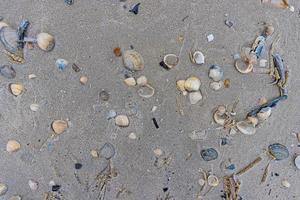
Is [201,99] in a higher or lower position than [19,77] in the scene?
higher

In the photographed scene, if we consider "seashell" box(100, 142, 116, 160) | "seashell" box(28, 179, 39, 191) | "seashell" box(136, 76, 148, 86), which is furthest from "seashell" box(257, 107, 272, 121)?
"seashell" box(28, 179, 39, 191)

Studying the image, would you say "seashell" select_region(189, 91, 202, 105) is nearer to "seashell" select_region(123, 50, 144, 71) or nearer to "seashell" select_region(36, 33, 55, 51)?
"seashell" select_region(123, 50, 144, 71)

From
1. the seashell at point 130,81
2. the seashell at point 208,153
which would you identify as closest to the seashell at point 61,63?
the seashell at point 130,81

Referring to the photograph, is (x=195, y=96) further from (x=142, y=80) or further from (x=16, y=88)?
(x=16, y=88)

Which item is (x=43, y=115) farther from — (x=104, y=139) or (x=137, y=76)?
(x=137, y=76)

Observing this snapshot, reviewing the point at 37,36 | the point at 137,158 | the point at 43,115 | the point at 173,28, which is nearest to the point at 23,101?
the point at 43,115

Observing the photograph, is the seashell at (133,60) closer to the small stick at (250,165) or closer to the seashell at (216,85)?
the seashell at (216,85)
